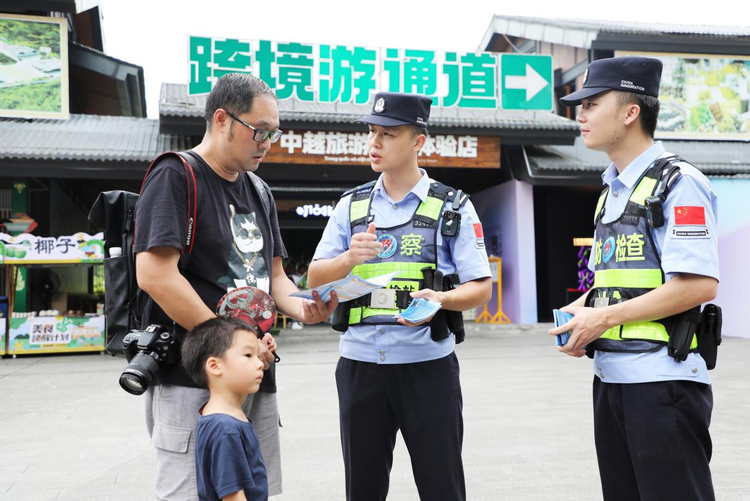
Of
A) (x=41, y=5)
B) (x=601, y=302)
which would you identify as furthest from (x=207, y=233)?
(x=41, y=5)

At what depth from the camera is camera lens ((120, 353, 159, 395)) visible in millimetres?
2170

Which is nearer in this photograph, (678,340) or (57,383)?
(678,340)

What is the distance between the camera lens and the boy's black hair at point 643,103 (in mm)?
2564

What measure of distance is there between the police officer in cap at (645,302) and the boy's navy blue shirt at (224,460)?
1.19 metres

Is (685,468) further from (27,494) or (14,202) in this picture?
(14,202)

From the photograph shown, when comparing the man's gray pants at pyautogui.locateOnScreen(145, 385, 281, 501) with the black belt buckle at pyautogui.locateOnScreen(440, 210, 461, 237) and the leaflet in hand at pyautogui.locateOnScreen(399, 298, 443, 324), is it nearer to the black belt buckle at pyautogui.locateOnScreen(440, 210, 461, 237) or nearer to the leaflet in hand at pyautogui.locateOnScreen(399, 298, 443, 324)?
the leaflet in hand at pyautogui.locateOnScreen(399, 298, 443, 324)

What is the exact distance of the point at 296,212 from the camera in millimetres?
16625

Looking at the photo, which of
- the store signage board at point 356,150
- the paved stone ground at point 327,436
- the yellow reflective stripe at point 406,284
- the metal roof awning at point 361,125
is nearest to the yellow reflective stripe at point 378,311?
the yellow reflective stripe at point 406,284

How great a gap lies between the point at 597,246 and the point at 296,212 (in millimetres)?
14259

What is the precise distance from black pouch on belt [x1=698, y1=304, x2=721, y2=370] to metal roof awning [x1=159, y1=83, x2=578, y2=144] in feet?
35.9

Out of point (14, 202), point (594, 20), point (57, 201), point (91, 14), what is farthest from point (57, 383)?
point (594, 20)

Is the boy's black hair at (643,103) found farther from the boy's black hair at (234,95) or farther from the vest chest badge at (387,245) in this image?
the boy's black hair at (234,95)

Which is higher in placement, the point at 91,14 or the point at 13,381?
the point at 91,14

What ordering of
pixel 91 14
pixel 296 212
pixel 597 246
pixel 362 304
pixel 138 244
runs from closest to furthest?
pixel 138 244, pixel 597 246, pixel 362 304, pixel 296 212, pixel 91 14
